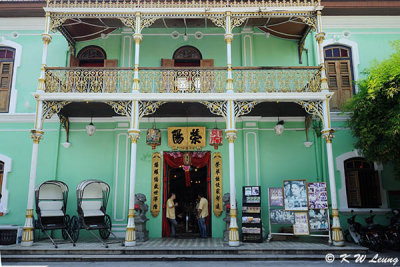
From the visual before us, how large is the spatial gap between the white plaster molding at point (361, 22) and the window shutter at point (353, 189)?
17.2 feet

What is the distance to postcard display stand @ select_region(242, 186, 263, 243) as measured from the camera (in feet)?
30.2

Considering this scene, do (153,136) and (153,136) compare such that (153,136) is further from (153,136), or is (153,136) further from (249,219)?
(249,219)

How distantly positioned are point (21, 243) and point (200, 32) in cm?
873

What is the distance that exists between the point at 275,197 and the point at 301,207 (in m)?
0.78

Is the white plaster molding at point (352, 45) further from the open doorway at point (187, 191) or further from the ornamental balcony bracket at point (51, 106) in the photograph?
the ornamental balcony bracket at point (51, 106)

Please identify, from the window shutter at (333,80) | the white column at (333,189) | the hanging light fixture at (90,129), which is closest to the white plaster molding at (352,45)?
the window shutter at (333,80)

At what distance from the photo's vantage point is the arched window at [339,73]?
36.3ft

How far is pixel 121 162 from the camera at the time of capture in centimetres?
1076

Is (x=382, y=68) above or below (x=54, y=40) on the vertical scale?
below

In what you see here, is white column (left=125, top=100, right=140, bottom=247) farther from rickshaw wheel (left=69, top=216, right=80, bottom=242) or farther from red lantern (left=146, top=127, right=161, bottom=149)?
rickshaw wheel (left=69, top=216, right=80, bottom=242)

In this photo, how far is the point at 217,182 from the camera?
10609mm

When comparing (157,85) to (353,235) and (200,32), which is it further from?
(353,235)

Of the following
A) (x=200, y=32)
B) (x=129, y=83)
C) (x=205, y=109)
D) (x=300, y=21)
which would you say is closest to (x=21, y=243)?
(x=129, y=83)

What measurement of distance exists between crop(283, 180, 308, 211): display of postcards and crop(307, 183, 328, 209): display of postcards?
0.14 metres
